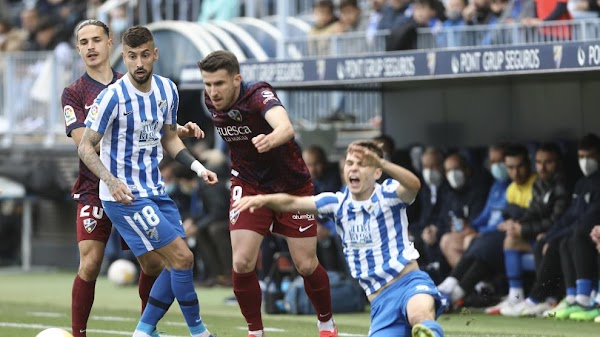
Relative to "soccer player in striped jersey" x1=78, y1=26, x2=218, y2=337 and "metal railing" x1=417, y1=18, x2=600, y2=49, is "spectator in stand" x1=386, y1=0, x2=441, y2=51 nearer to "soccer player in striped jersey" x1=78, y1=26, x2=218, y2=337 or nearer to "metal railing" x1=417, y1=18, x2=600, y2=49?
"metal railing" x1=417, y1=18, x2=600, y2=49

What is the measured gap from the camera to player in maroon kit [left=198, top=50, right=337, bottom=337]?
9422 mm

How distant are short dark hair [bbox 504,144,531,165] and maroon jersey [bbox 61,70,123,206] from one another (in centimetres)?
505

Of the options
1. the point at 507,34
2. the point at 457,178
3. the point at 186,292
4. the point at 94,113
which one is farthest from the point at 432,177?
the point at 94,113

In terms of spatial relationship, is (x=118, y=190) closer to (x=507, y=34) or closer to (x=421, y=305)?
(x=421, y=305)

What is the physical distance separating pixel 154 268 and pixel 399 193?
235cm

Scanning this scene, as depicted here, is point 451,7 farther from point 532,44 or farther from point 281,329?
point 281,329

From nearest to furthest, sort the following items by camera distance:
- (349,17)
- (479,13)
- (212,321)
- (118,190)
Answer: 1. (118,190)
2. (212,321)
3. (479,13)
4. (349,17)

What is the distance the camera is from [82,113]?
32.3 feet

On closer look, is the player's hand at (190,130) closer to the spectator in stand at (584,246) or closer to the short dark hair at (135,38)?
the short dark hair at (135,38)

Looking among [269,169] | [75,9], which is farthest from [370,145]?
[75,9]

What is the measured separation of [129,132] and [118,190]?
46cm

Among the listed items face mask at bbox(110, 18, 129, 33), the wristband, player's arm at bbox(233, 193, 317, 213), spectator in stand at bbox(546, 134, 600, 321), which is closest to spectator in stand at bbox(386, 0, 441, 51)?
spectator in stand at bbox(546, 134, 600, 321)

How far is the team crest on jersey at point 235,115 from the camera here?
9594mm

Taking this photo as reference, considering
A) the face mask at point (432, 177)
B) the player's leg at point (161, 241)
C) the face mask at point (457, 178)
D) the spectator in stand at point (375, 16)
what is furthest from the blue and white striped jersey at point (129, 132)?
the spectator in stand at point (375, 16)
